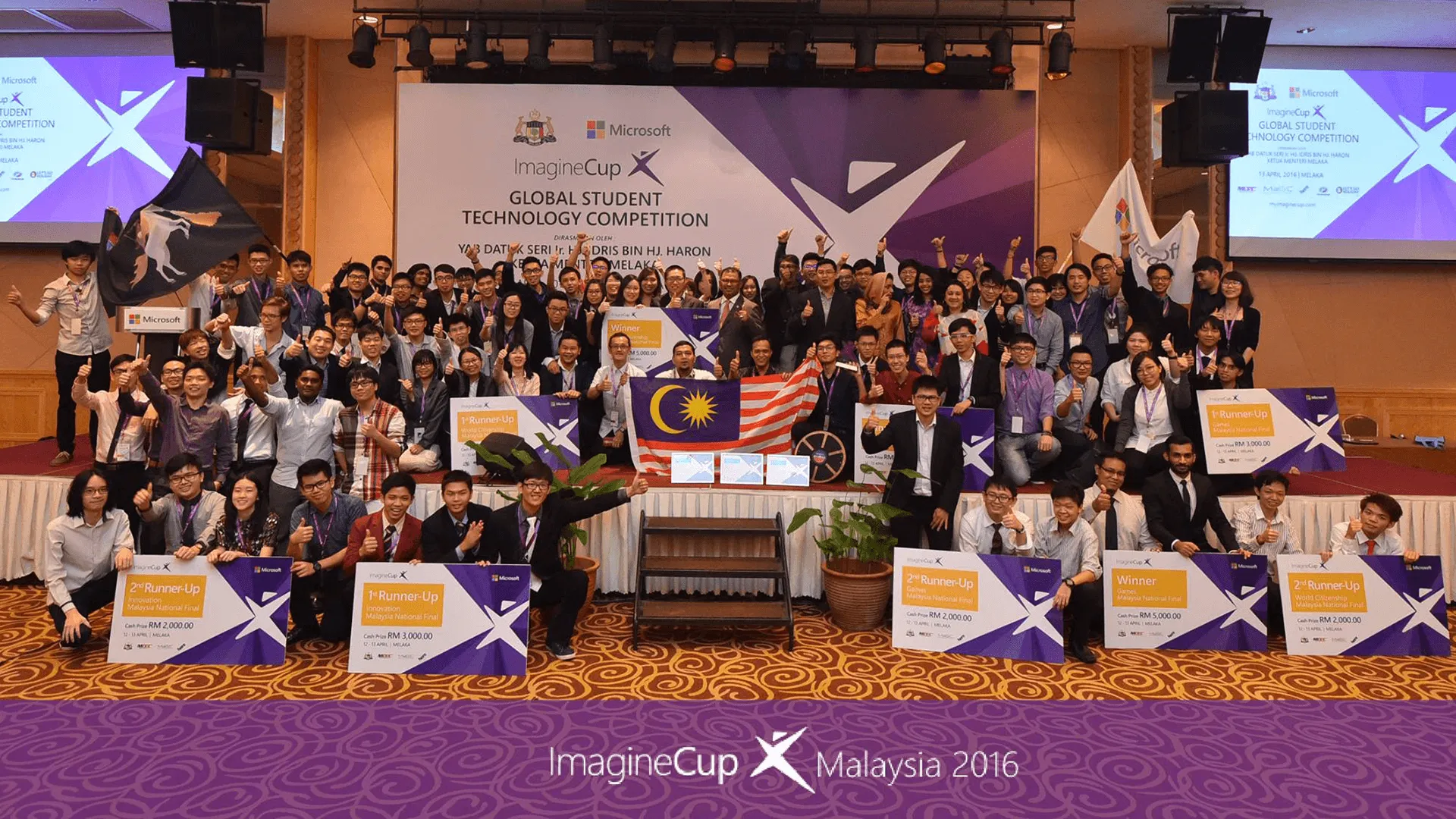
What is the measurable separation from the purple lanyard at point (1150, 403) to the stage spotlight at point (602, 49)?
5.53 metres

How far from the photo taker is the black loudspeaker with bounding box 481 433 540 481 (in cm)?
526

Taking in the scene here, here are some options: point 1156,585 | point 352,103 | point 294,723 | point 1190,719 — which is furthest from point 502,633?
point 352,103

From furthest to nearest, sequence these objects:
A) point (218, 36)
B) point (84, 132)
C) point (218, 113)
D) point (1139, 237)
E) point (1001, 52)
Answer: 1. point (84, 132)
2. point (218, 113)
3. point (1001, 52)
4. point (218, 36)
5. point (1139, 237)

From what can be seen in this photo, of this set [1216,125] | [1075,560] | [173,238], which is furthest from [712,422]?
[1216,125]

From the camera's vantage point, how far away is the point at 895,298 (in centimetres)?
697

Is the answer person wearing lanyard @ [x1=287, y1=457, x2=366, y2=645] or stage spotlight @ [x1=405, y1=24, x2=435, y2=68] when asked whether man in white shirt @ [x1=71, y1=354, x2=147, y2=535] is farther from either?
stage spotlight @ [x1=405, y1=24, x2=435, y2=68]

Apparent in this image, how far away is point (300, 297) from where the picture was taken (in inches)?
256

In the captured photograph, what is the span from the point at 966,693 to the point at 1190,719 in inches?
42.7

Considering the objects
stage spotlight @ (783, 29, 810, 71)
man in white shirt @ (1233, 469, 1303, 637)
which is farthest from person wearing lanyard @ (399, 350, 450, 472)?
man in white shirt @ (1233, 469, 1303, 637)

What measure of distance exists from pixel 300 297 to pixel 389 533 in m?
3.01

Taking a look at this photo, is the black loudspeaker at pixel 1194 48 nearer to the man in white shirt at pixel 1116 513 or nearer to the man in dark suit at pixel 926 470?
the man in white shirt at pixel 1116 513

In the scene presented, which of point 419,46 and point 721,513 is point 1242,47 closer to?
point 721,513

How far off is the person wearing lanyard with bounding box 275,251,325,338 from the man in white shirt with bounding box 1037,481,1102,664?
551 cm

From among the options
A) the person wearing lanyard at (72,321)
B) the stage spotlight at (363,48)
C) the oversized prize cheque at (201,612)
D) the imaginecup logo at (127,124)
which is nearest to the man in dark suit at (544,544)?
the oversized prize cheque at (201,612)
